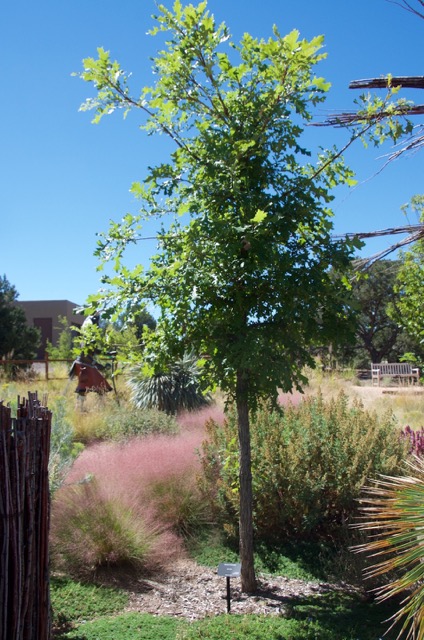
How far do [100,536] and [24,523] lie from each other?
8.72 ft

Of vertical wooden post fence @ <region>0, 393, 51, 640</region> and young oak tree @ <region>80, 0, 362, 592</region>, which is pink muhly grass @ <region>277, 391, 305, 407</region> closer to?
young oak tree @ <region>80, 0, 362, 592</region>

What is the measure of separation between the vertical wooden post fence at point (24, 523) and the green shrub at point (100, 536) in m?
2.31

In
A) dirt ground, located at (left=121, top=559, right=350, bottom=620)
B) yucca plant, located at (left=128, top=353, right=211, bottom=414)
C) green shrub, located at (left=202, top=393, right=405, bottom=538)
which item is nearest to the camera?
dirt ground, located at (left=121, top=559, right=350, bottom=620)

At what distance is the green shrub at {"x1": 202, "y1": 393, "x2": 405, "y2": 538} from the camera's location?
5988 mm

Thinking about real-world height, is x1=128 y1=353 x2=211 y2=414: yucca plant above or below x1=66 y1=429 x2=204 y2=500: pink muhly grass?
above

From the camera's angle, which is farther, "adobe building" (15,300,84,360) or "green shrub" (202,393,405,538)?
"adobe building" (15,300,84,360)

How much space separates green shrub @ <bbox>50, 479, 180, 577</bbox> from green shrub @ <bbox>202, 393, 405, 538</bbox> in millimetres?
872

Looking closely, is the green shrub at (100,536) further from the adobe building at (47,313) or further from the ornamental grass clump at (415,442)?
the adobe building at (47,313)

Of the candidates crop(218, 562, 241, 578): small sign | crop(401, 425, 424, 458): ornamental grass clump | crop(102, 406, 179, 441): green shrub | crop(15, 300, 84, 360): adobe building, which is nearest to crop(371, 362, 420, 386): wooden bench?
crop(102, 406, 179, 441): green shrub

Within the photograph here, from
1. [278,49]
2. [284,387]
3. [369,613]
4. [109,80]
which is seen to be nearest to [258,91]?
[278,49]

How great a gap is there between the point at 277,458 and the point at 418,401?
9333 mm

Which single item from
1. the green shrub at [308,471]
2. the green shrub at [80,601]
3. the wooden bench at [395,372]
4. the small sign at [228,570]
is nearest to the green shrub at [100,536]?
the green shrub at [80,601]

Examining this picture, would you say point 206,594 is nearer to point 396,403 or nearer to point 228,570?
point 228,570

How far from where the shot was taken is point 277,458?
20.6ft
